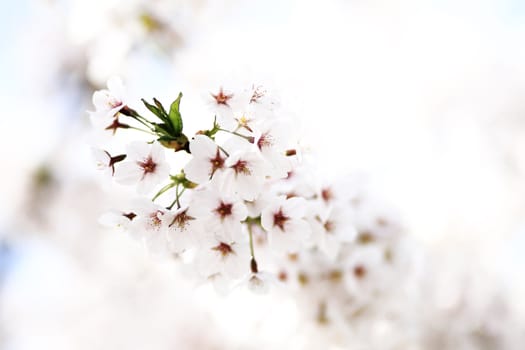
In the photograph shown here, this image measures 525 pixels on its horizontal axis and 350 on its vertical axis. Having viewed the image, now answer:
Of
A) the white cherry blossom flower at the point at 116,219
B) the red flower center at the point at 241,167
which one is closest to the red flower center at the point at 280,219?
the red flower center at the point at 241,167

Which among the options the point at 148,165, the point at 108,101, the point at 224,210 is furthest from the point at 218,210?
the point at 108,101

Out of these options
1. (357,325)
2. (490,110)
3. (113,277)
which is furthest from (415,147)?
(113,277)

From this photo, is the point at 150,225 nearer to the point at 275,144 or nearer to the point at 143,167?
the point at 143,167

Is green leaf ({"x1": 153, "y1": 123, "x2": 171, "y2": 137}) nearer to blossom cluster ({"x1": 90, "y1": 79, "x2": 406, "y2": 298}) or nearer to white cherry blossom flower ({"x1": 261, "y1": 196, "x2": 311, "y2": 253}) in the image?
blossom cluster ({"x1": 90, "y1": 79, "x2": 406, "y2": 298})

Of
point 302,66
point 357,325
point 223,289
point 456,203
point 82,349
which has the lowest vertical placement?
point 223,289

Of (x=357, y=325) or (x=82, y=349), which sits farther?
(x=82, y=349)

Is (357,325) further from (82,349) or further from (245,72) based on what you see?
(82,349)

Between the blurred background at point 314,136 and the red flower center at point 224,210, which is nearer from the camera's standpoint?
the red flower center at point 224,210

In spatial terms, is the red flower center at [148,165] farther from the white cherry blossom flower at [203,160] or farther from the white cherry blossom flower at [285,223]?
the white cherry blossom flower at [285,223]
